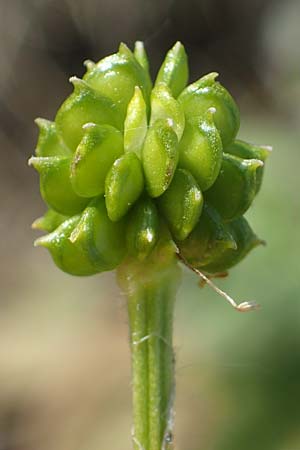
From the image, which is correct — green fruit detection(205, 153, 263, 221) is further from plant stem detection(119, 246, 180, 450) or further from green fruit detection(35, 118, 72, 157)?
→ green fruit detection(35, 118, 72, 157)

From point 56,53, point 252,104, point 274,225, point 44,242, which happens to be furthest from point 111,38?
point 44,242

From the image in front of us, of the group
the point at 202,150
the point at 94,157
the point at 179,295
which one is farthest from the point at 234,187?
the point at 179,295

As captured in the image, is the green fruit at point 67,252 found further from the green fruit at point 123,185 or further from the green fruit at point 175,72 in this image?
the green fruit at point 175,72

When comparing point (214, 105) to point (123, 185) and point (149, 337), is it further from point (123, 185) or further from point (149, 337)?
point (149, 337)

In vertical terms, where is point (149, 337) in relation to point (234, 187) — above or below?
below

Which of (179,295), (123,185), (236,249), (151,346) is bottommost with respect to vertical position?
(179,295)

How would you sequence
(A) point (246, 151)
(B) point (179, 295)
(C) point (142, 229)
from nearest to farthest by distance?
1. (C) point (142, 229)
2. (A) point (246, 151)
3. (B) point (179, 295)
